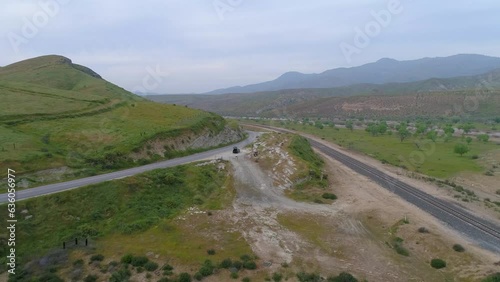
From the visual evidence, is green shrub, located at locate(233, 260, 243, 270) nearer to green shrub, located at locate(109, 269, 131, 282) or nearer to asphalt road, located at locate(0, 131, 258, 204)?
green shrub, located at locate(109, 269, 131, 282)

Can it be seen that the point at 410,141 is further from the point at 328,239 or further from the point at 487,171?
the point at 328,239

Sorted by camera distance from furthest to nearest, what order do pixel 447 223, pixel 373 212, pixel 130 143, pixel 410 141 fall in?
pixel 410 141 < pixel 130 143 < pixel 373 212 < pixel 447 223

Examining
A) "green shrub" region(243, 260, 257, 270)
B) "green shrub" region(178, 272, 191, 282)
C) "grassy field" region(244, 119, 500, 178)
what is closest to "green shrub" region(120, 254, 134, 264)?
"green shrub" region(178, 272, 191, 282)

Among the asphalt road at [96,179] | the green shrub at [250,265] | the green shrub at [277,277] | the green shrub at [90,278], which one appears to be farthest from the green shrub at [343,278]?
the asphalt road at [96,179]

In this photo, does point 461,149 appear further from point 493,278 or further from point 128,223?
Result: point 128,223

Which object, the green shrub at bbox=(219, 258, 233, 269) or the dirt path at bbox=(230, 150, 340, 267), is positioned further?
the dirt path at bbox=(230, 150, 340, 267)

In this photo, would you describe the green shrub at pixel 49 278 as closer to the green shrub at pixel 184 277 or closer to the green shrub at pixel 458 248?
the green shrub at pixel 184 277

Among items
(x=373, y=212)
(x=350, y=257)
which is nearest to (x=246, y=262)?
(x=350, y=257)

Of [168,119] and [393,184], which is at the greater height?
[168,119]
